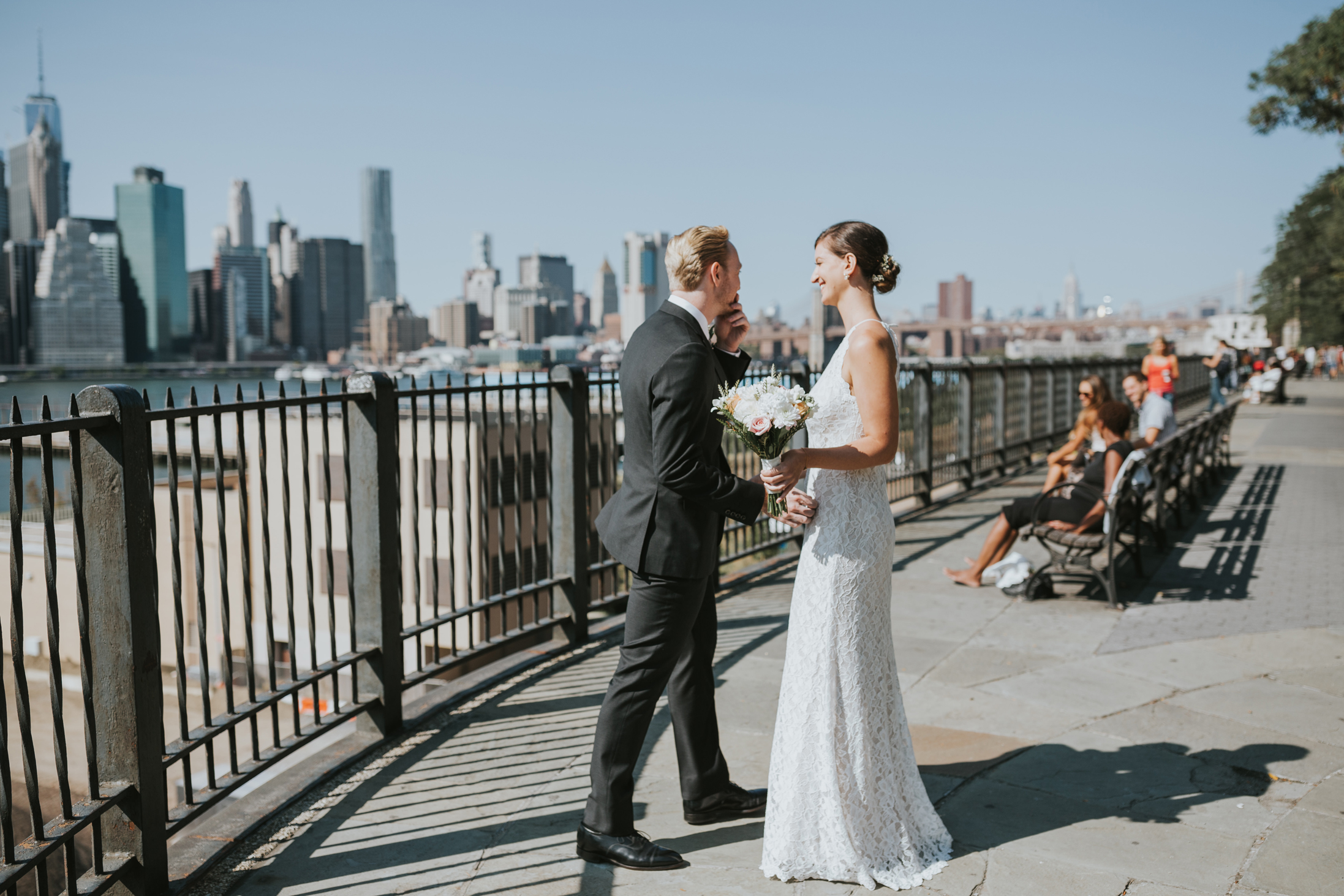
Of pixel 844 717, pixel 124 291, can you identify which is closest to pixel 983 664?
pixel 844 717

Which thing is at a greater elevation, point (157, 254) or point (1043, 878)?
point (157, 254)

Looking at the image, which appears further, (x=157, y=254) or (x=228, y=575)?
(x=157, y=254)

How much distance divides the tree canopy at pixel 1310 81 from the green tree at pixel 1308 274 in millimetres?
14663

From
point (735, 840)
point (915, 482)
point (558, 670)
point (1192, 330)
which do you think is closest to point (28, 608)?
point (915, 482)

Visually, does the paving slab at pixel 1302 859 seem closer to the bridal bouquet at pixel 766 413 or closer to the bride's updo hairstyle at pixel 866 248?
the bridal bouquet at pixel 766 413

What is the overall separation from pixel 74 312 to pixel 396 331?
51.3 m

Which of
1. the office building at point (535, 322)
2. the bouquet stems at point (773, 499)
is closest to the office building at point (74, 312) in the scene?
the office building at point (535, 322)

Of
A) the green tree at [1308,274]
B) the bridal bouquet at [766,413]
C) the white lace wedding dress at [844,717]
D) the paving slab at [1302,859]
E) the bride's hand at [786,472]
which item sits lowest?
the paving slab at [1302,859]

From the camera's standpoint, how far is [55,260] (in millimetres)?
93625

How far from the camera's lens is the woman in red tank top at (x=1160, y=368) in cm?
1367

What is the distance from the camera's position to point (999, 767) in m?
4.07

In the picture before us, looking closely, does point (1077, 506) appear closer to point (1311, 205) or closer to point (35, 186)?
point (1311, 205)

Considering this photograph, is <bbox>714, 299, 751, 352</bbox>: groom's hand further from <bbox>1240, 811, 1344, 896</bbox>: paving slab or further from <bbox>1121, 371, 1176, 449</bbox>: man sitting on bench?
<bbox>1121, 371, 1176, 449</bbox>: man sitting on bench

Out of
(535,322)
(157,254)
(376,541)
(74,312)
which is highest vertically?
(157,254)
